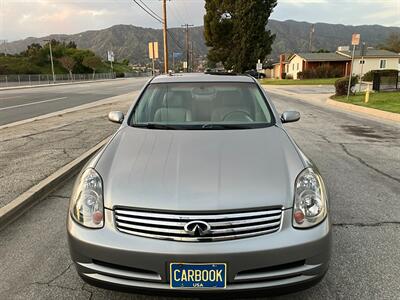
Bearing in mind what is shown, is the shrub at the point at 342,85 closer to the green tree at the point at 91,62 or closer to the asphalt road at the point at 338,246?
the asphalt road at the point at 338,246

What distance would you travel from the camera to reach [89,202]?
2.44 meters

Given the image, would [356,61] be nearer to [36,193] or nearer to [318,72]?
[318,72]

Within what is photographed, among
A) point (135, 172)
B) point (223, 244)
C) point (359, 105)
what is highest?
point (135, 172)

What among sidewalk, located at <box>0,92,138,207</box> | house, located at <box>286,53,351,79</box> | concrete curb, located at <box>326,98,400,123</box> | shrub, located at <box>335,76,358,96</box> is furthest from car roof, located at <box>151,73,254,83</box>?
house, located at <box>286,53,351,79</box>

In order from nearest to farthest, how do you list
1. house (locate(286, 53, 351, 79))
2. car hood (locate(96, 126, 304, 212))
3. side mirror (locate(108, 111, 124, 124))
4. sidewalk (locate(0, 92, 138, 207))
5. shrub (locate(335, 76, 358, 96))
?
car hood (locate(96, 126, 304, 212)) < side mirror (locate(108, 111, 124, 124)) < sidewalk (locate(0, 92, 138, 207)) < shrub (locate(335, 76, 358, 96)) < house (locate(286, 53, 351, 79))

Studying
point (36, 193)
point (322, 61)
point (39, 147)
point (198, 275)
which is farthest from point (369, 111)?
point (322, 61)

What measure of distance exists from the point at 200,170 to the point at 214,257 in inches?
25.0

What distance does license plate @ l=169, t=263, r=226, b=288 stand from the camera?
213 centimetres

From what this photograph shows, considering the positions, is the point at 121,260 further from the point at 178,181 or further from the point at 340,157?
the point at 340,157

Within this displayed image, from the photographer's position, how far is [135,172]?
8.32 feet

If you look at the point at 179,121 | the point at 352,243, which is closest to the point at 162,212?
the point at 179,121

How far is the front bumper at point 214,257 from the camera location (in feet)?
7.02

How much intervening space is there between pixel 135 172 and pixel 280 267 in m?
1.18

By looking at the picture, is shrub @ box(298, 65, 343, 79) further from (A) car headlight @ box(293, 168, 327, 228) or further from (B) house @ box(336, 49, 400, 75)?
(A) car headlight @ box(293, 168, 327, 228)
